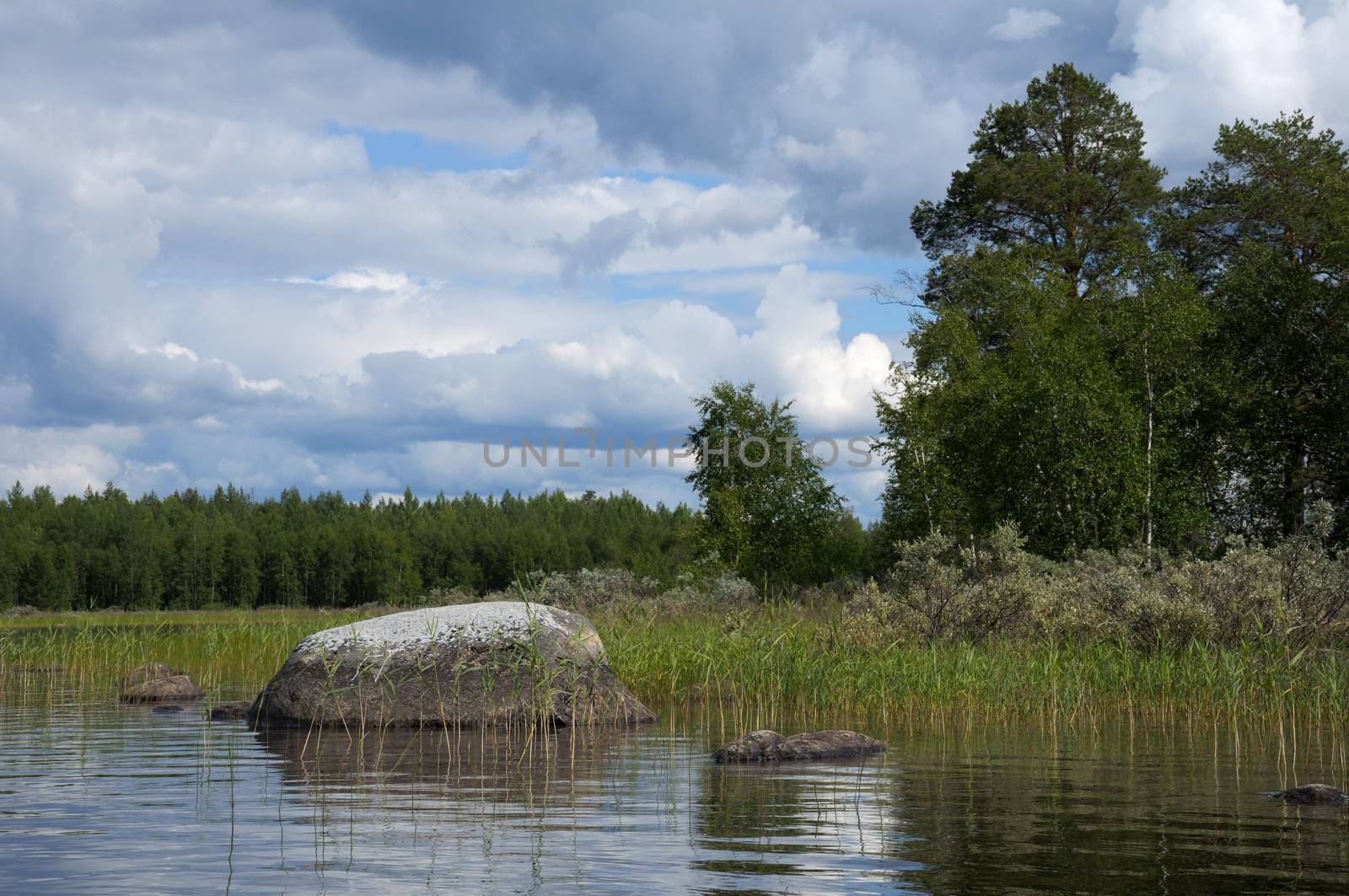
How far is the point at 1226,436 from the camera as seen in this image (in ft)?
115

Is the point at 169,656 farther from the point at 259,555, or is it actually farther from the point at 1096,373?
the point at 259,555

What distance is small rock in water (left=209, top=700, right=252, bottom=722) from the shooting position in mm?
15922

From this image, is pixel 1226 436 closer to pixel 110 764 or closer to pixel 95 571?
pixel 110 764

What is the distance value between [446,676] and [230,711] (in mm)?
3295

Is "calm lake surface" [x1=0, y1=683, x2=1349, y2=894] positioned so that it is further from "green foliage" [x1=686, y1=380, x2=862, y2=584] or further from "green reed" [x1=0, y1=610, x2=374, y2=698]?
"green foliage" [x1=686, y1=380, x2=862, y2=584]

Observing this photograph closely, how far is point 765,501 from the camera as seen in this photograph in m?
53.8

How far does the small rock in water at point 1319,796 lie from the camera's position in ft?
28.7

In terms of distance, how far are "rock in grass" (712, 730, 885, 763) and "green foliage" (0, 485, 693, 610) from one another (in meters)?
93.5

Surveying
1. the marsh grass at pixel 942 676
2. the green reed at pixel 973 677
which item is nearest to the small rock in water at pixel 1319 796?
the marsh grass at pixel 942 676

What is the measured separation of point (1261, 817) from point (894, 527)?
3283 cm

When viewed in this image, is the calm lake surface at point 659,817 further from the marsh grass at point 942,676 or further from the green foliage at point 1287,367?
the green foliage at point 1287,367

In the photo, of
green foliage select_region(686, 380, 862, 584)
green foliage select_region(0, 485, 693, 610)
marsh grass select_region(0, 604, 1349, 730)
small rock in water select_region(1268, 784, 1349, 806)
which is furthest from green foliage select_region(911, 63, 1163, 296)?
green foliage select_region(0, 485, 693, 610)

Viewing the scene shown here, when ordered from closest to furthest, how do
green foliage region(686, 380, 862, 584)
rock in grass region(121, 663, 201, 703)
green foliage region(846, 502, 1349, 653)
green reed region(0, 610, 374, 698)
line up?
green foliage region(846, 502, 1349, 653)
rock in grass region(121, 663, 201, 703)
green reed region(0, 610, 374, 698)
green foliage region(686, 380, 862, 584)

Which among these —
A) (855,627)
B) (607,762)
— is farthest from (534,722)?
(855,627)
